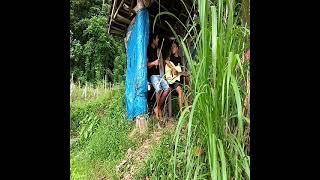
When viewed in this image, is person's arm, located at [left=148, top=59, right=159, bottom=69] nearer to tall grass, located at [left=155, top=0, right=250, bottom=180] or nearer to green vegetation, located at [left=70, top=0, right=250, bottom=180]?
green vegetation, located at [left=70, top=0, right=250, bottom=180]

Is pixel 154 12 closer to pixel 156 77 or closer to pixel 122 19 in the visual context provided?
pixel 122 19

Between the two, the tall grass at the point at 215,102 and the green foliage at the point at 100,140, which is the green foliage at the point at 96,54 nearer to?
the green foliage at the point at 100,140

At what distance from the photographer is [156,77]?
589 cm

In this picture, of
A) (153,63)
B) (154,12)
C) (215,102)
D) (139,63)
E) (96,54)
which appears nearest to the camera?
(215,102)

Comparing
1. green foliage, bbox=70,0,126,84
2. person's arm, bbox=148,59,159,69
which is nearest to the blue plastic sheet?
person's arm, bbox=148,59,159,69

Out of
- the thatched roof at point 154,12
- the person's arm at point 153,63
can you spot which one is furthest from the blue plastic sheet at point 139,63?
the thatched roof at point 154,12

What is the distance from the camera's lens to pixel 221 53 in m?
1.76

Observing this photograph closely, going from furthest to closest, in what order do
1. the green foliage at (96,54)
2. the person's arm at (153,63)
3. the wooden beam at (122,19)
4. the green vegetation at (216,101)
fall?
the green foliage at (96,54), the wooden beam at (122,19), the person's arm at (153,63), the green vegetation at (216,101)

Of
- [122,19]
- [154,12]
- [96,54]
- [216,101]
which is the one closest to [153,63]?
[154,12]

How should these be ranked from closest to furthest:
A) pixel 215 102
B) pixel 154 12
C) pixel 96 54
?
1. pixel 215 102
2. pixel 154 12
3. pixel 96 54

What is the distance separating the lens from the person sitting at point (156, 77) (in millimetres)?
5591

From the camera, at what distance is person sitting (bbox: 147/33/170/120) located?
5591 millimetres
